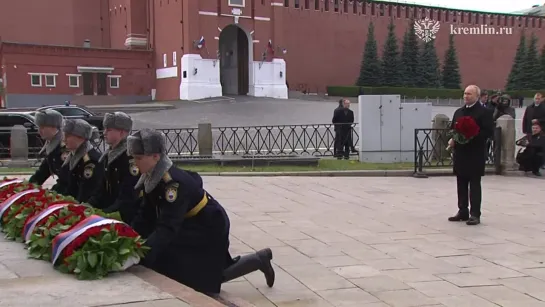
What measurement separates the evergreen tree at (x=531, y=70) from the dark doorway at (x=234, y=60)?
2925 cm

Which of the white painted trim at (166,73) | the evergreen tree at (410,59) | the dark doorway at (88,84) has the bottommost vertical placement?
the dark doorway at (88,84)

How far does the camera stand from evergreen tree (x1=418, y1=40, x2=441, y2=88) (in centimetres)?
5456

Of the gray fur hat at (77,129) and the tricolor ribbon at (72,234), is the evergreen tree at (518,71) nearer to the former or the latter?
the gray fur hat at (77,129)

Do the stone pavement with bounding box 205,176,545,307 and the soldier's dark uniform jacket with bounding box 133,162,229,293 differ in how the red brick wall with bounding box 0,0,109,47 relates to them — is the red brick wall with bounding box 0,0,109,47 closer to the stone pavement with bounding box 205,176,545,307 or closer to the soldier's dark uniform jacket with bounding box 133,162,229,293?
the stone pavement with bounding box 205,176,545,307

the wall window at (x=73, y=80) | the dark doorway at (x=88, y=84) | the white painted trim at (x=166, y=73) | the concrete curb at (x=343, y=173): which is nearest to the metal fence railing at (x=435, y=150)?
the concrete curb at (x=343, y=173)

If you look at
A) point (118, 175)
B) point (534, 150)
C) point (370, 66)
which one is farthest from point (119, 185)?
point (370, 66)

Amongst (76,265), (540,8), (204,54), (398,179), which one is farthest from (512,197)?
(540,8)

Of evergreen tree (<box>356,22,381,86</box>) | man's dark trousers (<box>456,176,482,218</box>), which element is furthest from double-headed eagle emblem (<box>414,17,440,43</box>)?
man's dark trousers (<box>456,176,482,218</box>)

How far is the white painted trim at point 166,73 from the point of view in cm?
4284

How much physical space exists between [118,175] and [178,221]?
1.36 meters

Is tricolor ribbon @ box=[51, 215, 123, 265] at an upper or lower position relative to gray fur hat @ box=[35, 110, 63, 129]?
lower

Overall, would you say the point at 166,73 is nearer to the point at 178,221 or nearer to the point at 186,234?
the point at 186,234

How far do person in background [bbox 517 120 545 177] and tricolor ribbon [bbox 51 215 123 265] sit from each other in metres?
10.2

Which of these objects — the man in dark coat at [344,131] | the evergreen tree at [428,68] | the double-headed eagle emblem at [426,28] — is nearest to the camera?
the man in dark coat at [344,131]
